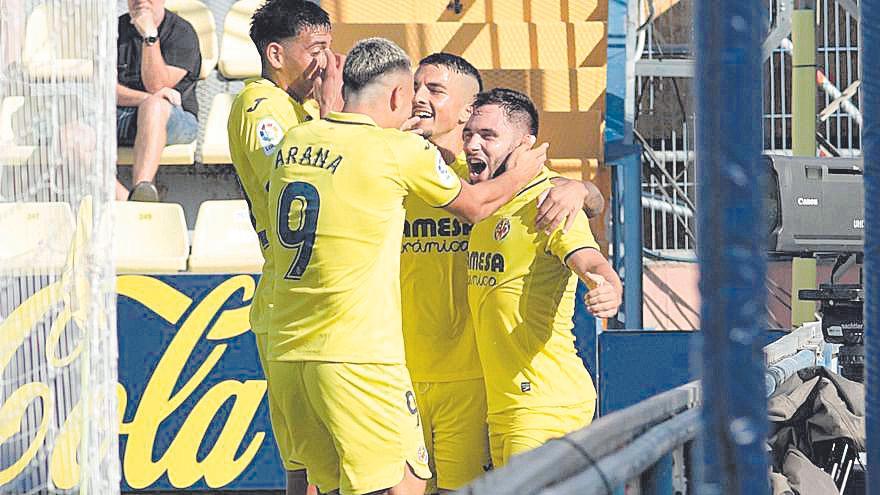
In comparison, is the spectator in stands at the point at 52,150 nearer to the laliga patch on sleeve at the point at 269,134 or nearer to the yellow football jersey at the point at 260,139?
the yellow football jersey at the point at 260,139

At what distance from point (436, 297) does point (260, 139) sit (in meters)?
0.76

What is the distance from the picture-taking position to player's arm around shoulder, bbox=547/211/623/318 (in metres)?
3.42

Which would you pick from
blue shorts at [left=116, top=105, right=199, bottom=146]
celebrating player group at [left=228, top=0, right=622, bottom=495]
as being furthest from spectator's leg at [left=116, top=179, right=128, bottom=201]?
celebrating player group at [left=228, top=0, right=622, bottom=495]

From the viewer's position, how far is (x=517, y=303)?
12.7 ft

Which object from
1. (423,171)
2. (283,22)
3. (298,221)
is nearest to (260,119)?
(283,22)

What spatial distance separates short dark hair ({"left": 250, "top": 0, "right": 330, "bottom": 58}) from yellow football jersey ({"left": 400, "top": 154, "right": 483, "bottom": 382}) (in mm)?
643

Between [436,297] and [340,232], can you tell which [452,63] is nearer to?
[436,297]

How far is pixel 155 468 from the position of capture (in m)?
6.01

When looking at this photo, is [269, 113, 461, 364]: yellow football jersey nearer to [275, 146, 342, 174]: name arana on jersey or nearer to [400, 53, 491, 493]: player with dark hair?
[275, 146, 342, 174]: name arana on jersey

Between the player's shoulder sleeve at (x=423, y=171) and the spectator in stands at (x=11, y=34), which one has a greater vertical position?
the spectator in stands at (x=11, y=34)

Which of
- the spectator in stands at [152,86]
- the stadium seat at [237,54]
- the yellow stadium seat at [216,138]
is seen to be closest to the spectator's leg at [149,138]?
the spectator in stands at [152,86]

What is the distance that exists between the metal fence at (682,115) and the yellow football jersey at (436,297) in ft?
17.7

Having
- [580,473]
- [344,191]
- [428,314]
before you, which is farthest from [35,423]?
[580,473]

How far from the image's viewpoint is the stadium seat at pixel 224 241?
6.64 metres
